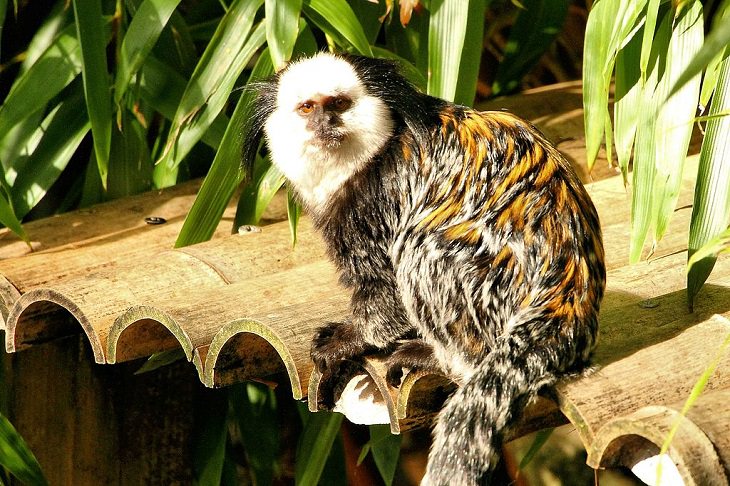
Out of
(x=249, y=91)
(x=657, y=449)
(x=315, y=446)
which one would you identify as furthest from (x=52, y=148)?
(x=657, y=449)

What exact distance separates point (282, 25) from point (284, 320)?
A: 822mm

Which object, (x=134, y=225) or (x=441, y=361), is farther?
→ (x=134, y=225)

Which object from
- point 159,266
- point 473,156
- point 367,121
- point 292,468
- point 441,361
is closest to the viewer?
point 441,361

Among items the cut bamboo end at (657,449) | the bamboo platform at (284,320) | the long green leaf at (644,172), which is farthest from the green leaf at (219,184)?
the cut bamboo end at (657,449)

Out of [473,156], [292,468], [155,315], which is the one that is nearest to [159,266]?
[155,315]

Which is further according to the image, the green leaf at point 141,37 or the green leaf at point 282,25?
the green leaf at point 141,37

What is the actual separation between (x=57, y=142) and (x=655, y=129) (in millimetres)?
1802

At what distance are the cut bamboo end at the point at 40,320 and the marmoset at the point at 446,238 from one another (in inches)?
19.5

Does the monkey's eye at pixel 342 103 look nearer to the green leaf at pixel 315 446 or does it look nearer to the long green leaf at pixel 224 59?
the long green leaf at pixel 224 59

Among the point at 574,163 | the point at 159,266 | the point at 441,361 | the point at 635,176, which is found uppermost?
the point at 574,163

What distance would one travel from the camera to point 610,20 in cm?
196

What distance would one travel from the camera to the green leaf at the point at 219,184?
8.40 ft

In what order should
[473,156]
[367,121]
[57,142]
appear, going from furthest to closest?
[57,142] → [367,121] → [473,156]

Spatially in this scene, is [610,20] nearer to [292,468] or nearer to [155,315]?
[155,315]
